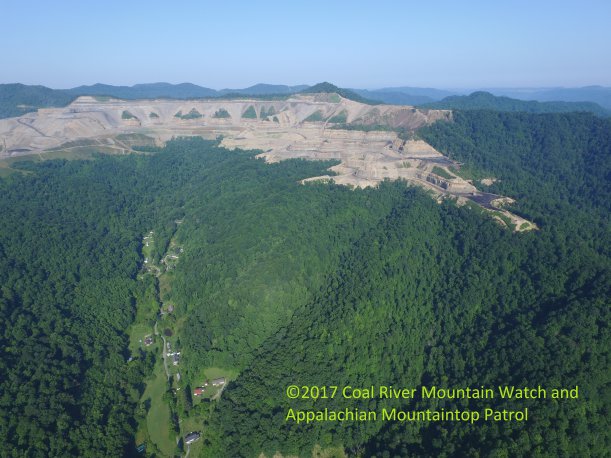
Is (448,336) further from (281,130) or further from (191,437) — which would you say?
(281,130)

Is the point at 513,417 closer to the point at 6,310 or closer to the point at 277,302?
the point at 277,302

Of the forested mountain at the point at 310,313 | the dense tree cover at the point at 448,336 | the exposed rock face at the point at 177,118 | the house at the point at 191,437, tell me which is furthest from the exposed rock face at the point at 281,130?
the house at the point at 191,437

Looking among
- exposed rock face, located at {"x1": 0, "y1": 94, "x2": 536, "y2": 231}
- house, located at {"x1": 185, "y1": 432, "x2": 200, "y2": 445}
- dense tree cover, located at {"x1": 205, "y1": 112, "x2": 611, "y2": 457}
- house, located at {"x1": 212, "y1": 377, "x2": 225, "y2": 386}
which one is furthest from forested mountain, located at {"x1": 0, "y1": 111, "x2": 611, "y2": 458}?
exposed rock face, located at {"x1": 0, "y1": 94, "x2": 536, "y2": 231}

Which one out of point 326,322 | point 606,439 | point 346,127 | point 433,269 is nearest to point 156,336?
point 326,322

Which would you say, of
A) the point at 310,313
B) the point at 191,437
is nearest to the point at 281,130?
the point at 310,313

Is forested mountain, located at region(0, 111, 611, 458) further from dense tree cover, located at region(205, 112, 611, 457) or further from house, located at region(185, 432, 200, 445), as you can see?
house, located at region(185, 432, 200, 445)
